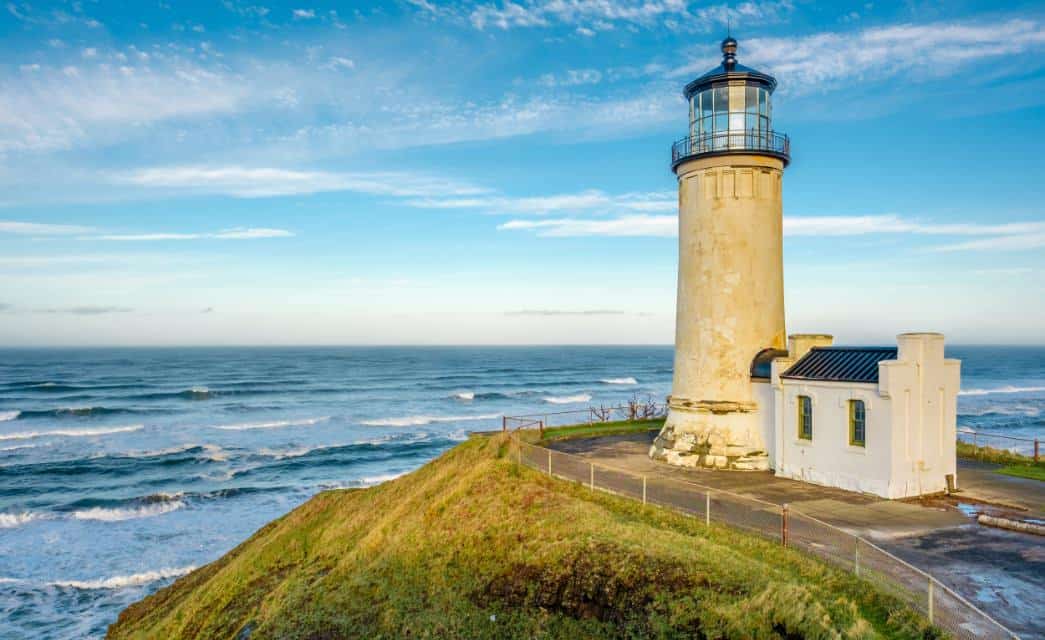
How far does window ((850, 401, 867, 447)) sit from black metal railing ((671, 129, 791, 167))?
6568 mm

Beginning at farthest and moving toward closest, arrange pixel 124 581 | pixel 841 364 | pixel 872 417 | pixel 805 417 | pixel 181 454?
pixel 181 454 < pixel 124 581 < pixel 805 417 < pixel 841 364 < pixel 872 417

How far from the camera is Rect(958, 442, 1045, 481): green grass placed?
16.6 m

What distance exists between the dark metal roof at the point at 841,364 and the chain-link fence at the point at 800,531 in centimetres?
368

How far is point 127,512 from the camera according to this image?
24.3 meters

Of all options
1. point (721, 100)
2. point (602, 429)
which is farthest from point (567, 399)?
point (721, 100)

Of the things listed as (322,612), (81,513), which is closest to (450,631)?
(322,612)

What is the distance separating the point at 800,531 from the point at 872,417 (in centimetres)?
444

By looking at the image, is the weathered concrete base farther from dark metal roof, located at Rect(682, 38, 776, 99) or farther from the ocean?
the ocean

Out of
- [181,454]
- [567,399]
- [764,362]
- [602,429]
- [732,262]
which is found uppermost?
[732,262]

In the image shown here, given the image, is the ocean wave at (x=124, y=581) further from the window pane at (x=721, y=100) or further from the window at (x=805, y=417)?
the window pane at (x=721, y=100)

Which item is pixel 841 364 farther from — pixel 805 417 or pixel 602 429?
pixel 602 429

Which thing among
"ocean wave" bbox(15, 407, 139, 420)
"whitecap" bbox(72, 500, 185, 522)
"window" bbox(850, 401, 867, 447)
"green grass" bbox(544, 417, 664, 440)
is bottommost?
"whitecap" bbox(72, 500, 185, 522)

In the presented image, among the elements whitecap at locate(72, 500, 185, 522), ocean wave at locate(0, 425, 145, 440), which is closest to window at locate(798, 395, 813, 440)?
whitecap at locate(72, 500, 185, 522)

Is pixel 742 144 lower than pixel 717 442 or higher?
higher
